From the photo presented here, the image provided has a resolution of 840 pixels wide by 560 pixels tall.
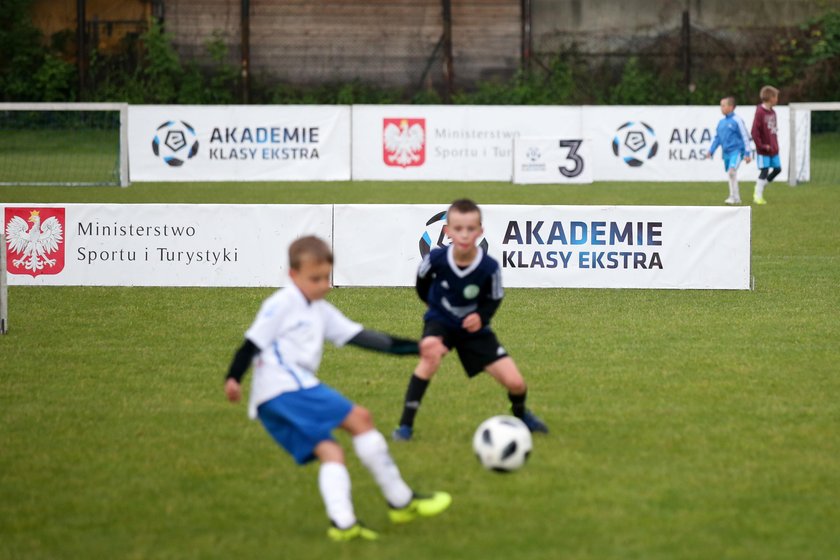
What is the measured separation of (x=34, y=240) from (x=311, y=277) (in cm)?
973

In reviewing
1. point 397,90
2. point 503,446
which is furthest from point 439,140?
point 503,446

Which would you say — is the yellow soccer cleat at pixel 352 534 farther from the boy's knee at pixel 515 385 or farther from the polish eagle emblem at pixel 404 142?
the polish eagle emblem at pixel 404 142

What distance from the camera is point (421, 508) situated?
20.6 ft

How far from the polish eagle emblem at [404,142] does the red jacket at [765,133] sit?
8204mm

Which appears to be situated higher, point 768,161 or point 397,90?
point 397,90

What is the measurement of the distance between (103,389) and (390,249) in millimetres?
5819

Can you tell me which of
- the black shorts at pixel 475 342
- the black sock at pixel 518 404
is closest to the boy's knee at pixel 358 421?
the black shorts at pixel 475 342

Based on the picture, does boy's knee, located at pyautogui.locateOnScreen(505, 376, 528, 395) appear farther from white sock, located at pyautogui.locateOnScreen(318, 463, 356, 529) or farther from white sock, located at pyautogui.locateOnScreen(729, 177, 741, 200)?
white sock, located at pyautogui.locateOnScreen(729, 177, 741, 200)

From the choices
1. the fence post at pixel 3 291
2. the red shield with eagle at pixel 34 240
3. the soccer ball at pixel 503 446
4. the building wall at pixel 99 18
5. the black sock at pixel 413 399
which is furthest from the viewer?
the building wall at pixel 99 18

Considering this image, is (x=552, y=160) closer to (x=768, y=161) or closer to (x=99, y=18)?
(x=768, y=161)

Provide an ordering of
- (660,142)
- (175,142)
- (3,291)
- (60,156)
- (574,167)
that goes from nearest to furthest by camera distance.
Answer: (3,291), (574,167), (175,142), (660,142), (60,156)

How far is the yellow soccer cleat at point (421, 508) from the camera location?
6.23 meters

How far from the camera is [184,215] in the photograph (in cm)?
1489

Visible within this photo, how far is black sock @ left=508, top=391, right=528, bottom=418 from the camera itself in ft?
26.5
